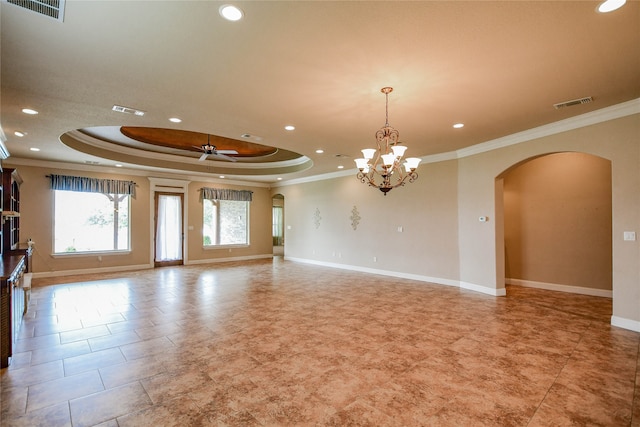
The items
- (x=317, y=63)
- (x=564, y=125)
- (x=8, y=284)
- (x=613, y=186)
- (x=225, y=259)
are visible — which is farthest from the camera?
(x=225, y=259)

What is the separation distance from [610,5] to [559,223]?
495 centimetres

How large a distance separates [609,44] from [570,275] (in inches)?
188

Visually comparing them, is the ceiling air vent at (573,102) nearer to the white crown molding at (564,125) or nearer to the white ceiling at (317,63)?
the white ceiling at (317,63)

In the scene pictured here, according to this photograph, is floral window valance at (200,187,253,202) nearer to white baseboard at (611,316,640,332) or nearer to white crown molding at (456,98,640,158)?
white crown molding at (456,98,640,158)

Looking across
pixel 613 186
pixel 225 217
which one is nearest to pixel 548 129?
pixel 613 186

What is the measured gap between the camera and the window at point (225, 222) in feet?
32.2

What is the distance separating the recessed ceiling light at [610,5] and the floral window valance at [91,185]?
9254 mm

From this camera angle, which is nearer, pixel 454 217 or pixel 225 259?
pixel 454 217

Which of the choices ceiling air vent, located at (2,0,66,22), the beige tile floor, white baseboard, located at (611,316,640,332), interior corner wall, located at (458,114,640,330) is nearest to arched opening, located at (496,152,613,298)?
interior corner wall, located at (458,114,640,330)

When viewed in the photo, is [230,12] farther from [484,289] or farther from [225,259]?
[225,259]

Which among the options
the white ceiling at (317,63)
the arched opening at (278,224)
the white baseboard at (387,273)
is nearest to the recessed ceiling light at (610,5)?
the white ceiling at (317,63)

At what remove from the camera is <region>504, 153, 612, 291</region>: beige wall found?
214 inches

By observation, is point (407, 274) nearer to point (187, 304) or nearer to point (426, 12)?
point (187, 304)

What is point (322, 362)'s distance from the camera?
2996 millimetres
